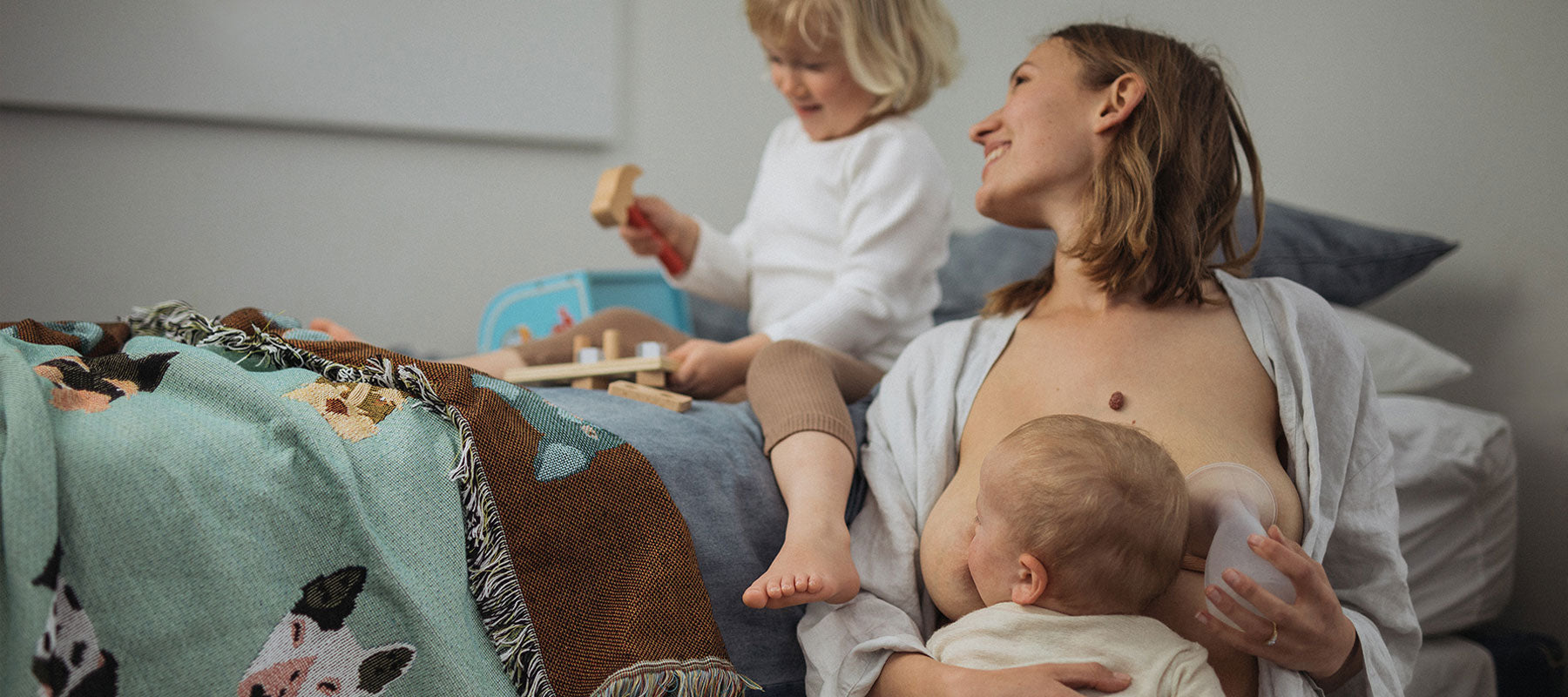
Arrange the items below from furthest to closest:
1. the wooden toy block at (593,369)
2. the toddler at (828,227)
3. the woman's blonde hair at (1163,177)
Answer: the toddler at (828,227), the wooden toy block at (593,369), the woman's blonde hair at (1163,177)

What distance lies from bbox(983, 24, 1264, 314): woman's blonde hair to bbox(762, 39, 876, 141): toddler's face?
0.48m

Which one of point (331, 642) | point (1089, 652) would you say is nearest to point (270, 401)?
point (331, 642)

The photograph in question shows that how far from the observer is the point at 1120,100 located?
0.95 m

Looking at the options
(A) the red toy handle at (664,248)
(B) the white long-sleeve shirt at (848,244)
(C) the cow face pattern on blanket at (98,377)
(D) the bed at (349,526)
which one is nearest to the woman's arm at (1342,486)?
(D) the bed at (349,526)

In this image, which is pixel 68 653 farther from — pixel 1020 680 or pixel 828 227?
pixel 828 227

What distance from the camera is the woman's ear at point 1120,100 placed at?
94 centimetres

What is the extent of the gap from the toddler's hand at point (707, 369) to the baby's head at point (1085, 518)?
0.47 meters

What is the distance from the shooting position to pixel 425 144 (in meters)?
2.36

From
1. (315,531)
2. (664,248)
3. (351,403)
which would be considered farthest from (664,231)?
(315,531)

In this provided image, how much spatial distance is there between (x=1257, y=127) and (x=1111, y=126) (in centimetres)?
94

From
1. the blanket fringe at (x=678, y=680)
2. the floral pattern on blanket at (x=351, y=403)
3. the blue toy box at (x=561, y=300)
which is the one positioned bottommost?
the blue toy box at (x=561, y=300)

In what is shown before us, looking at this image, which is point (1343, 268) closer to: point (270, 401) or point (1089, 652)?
point (1089, 652)

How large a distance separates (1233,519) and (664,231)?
1.05 metres

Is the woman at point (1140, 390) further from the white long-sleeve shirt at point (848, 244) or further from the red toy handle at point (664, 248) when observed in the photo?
the red toy handle at point (664, 248)
